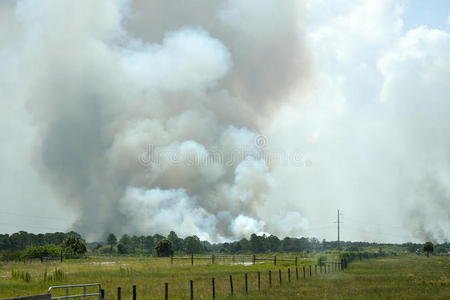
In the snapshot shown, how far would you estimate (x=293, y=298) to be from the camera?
2986 cm

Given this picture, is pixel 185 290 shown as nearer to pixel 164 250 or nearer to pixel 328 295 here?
pixel 328 295

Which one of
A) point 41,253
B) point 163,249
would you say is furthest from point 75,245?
point 163,249

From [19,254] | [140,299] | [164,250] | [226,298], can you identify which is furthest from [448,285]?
[164,250]

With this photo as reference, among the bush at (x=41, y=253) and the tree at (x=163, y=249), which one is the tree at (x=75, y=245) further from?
the tree at (x=163, y=249)

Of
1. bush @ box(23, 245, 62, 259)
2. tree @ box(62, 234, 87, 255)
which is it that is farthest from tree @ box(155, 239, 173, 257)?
bush @ box(23, 245, 62, 259)

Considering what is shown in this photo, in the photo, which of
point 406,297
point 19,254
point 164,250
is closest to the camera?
point 406,297

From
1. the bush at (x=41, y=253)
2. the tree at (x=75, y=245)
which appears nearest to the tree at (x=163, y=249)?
the tree at (x=75, y=245)

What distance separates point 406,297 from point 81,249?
4135 inches

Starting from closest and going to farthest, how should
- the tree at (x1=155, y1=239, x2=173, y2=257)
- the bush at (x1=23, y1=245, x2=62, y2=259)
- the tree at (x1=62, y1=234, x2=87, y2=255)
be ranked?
1. the bush at (x1=23, y1=245, x2=62, y2=259)
2. the tree at (x1=62, y1=234, x2=87, y2=255)
3. the tree at (x1=155, y1=239, x2=173, y2=257)

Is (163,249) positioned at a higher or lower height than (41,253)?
lower

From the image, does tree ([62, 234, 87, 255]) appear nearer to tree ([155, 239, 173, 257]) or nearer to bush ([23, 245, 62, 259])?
bush ([23, 245, 62, 259])

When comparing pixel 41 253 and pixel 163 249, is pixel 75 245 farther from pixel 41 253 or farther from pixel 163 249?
pixel 163 249

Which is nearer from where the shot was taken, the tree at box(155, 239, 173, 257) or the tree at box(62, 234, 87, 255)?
the tree at box(62, 234, 87, 255)

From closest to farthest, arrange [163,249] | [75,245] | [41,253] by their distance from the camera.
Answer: [41,253] → [75,245] → [163,249]
